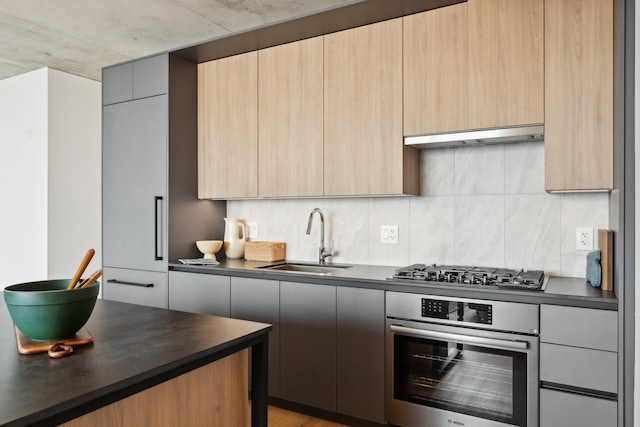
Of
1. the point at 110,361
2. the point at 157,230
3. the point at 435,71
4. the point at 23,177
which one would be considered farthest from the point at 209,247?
the point at 23,177

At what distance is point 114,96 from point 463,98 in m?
2.73

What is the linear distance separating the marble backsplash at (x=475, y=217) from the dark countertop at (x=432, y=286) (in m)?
0.16

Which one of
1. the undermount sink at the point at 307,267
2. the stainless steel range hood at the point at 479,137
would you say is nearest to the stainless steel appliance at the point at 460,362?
the undermount sink at the point at 307,267

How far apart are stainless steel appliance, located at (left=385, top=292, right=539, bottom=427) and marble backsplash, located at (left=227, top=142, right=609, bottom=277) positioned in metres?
0.63

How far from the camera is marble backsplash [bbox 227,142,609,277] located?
2613 mm

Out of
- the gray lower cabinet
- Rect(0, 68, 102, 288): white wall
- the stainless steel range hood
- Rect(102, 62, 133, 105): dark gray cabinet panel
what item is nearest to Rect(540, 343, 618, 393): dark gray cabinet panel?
the gray lower cabinet

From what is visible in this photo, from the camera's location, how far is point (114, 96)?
3.71m

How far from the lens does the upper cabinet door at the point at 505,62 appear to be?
7.78 ft

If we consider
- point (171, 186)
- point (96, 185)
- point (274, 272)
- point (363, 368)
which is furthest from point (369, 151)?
point (96, 185)

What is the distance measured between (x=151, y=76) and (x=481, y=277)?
2.75 m

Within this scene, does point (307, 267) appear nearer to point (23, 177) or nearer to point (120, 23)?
point (120, 23)

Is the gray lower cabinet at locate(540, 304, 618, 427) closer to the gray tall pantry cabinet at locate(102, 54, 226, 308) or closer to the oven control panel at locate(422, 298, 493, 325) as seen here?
the oven control panel at locate(422, 298, 493, 325)

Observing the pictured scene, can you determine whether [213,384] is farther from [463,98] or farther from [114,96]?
[114,96]

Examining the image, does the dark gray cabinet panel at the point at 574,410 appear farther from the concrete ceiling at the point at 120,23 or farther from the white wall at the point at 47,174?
the white wall at the point at 47,174
